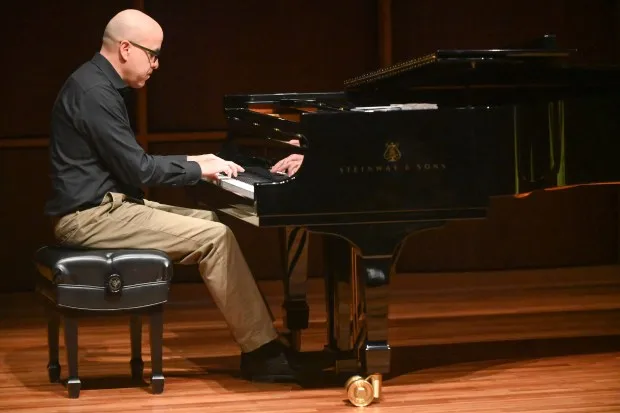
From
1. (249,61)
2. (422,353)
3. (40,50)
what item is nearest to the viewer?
(422,353)

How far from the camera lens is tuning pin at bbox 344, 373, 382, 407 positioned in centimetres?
364

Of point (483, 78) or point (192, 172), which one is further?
→ point (483, 78)

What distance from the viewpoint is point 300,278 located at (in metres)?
4.34

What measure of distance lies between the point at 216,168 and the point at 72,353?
2.61 ft

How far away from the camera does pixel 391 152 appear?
360 cm

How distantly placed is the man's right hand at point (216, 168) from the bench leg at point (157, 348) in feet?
1.61

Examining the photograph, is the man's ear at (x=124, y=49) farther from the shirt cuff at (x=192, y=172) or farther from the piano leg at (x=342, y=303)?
the piano leg at (x=342, y=303)

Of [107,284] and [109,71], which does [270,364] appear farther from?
[109,71]

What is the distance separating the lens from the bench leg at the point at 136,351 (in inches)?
161

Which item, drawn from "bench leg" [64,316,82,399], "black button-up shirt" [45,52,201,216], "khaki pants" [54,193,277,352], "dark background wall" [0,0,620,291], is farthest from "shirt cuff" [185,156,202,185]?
"dark background wall" [0,0,620,291]

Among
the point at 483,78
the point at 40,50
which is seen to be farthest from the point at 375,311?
the point at 40,50

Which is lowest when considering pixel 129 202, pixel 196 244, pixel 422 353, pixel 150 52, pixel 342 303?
pixel 422 353

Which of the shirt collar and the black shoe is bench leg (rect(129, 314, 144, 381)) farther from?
the shirt collar

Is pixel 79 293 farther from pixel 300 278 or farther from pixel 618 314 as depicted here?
pixel 618 314
